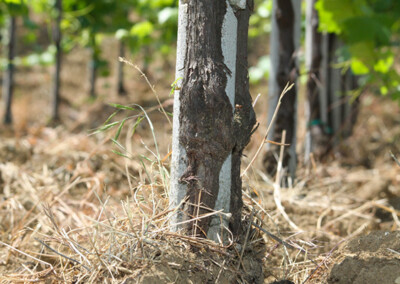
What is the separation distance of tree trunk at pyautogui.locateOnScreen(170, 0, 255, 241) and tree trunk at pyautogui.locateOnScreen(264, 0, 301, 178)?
4.79 feet

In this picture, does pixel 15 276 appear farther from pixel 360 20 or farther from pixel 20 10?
pixel 20 10

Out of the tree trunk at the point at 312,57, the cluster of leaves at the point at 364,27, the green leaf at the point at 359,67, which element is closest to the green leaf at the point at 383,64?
the cluster of leaves at the point at 364,27

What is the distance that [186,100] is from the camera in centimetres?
160

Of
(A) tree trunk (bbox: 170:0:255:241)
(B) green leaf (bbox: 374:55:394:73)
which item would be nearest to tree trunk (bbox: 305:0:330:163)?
(B) green leaf (bbox: 374:55:394:73)

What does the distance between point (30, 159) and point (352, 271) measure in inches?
123

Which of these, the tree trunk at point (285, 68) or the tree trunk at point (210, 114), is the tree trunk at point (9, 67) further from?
the tree trunk at point (210, 114)

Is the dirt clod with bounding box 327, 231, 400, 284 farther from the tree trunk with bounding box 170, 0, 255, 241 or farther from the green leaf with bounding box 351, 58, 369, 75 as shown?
the green leaf with bounding box 351, 58, 369, 75

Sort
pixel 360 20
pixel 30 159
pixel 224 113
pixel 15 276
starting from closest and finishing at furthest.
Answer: pixel 224 113 < pixel 15 276 < pixel 360 20 < pixel 30 159

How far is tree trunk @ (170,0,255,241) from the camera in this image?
1582mm

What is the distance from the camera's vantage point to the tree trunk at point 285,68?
10.1ft

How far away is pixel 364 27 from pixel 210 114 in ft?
6.97

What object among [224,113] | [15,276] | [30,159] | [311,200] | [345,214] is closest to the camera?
[224,113]

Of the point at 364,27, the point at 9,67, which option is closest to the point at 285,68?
the point at 364,27

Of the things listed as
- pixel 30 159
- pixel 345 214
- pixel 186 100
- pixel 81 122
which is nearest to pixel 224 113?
pixel 186 100
